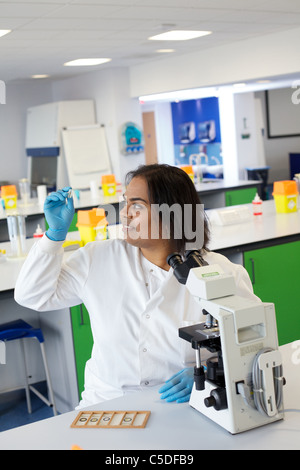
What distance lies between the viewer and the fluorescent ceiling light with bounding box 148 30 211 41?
5.37m

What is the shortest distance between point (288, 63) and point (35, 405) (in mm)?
4166

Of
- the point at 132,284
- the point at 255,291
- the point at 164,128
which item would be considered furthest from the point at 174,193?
the point at 164,128

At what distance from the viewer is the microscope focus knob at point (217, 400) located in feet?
4.74

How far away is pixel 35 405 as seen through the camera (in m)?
3.54

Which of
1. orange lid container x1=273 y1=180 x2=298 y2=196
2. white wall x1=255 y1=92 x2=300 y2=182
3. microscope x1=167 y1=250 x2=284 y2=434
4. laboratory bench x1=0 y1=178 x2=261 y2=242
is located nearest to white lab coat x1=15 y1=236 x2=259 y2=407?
microscope x1=167 y1=250 x2=284 y2=434

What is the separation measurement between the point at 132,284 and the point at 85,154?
6412mm

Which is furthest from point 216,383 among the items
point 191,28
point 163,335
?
point 191,28

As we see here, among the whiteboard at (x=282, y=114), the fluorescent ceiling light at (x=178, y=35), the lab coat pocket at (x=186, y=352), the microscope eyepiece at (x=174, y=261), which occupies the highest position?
the fluorescent ceiling light at (x=178, y=35)

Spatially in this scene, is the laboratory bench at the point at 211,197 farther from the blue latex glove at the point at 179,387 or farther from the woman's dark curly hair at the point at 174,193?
the blue latex glove at the point at 179,387

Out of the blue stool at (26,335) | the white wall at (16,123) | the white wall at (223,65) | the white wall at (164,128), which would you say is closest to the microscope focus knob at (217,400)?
the blue stool at (26,335)

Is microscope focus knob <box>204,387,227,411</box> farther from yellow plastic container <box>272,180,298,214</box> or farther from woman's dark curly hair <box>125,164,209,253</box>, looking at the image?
yellow plastic container <box>272,180,298,214</box>

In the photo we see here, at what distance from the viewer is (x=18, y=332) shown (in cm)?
317

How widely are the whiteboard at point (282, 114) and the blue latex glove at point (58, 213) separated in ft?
38.8

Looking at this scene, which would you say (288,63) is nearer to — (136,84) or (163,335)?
(136,84)
